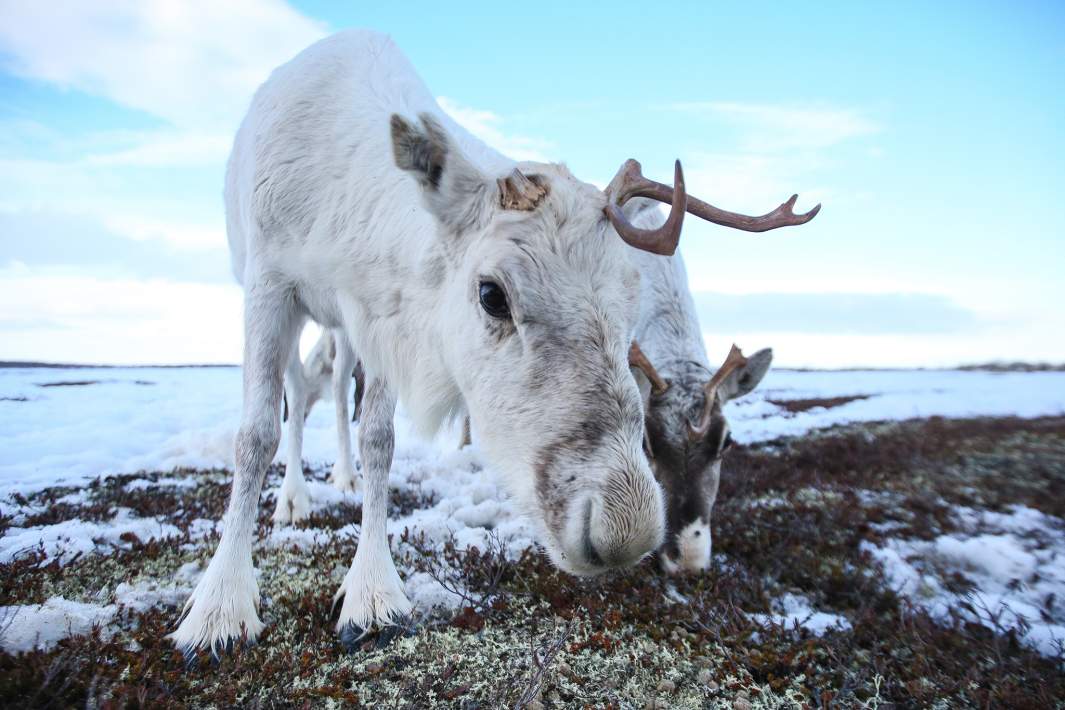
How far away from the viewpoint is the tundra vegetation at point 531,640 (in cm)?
259

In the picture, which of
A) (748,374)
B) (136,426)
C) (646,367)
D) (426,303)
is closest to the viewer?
(426,303)

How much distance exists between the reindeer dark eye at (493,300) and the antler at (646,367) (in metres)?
2.58

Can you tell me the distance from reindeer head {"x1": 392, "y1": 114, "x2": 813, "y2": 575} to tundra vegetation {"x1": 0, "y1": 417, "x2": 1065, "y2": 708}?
0.93 metres

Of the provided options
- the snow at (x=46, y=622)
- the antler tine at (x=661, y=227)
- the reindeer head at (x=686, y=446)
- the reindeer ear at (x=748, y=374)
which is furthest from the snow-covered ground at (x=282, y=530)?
the reindeer ear at (x=748, y=374)

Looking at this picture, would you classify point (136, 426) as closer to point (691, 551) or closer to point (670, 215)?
point (691, 551)

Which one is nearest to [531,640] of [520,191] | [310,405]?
[520,191]

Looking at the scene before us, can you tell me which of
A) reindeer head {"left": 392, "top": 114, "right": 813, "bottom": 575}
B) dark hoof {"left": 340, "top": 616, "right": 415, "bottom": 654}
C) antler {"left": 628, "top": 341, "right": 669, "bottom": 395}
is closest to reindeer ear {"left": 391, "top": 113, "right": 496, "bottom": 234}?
reindeer head {"left": 392, "top": 114, "right": 813, "bottom": 575}

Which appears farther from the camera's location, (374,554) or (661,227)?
(374,554)

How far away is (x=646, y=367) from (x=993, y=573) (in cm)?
359

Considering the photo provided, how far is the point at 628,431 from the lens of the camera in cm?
232

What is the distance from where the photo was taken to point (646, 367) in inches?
204

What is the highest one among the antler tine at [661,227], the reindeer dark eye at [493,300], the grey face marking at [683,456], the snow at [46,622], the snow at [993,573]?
the antler tine at [661,227]

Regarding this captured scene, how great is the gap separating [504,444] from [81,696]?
202 centimetres

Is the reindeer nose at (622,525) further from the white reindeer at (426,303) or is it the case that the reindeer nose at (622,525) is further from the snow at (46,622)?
the snow at (46,622)
